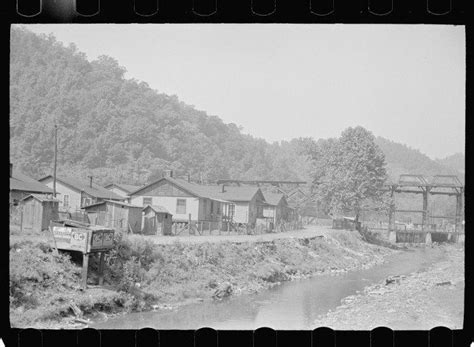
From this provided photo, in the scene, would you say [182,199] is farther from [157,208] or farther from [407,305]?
[407,305]

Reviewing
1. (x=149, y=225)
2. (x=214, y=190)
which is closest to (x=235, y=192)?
(x=214, y=190)

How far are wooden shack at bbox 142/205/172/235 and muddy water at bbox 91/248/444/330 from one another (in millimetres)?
2693

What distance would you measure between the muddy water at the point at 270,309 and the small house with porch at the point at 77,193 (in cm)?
275

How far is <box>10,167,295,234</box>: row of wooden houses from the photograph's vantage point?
1168 centimetres

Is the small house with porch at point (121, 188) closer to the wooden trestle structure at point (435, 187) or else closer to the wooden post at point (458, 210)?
the wooden trestle structure at point (435, 187)

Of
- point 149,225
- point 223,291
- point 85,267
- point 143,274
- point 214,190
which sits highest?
point 214,190

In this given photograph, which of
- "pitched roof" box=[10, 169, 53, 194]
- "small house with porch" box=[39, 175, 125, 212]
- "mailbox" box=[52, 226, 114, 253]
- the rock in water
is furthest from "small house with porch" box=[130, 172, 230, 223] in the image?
"pitched roof" box=[10, 169, 53, 194]

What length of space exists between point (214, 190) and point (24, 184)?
423cm

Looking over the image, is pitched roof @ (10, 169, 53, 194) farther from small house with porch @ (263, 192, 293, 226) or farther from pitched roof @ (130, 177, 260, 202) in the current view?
small house with porch @ (263, 192, 293, 226)

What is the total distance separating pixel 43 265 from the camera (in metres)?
10.6

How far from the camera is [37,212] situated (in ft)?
39.3

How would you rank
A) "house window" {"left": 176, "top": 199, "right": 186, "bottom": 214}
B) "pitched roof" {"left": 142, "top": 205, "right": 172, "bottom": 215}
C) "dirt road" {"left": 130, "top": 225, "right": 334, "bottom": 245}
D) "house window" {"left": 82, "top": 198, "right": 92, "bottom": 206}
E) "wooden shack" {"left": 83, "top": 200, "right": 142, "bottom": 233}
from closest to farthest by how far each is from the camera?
"house window" {"left": 82, "top": 198, "right": 92, "bottom": 206} → "wooden shack" {"left": 83, "top": 200, "right": 142, "bottom": 233} → "pitched roof" {"left": 142, "top": 205, "right": 172, "bottom": 215} → "house window" {"left": 176, "top": 199, "right": 186, "bottom": 214} → "dirt road" {"left": 130, "top": 225, "right": 334, "bottom": 245}
